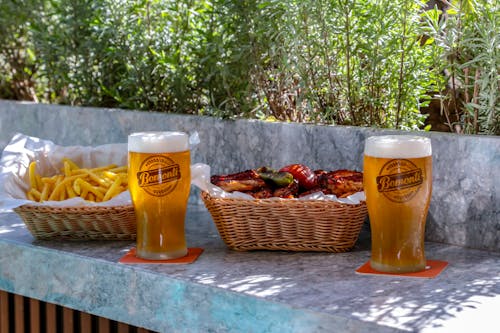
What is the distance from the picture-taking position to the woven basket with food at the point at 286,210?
1.54 metres

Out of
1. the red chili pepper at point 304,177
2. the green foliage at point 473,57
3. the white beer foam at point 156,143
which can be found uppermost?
the green foliage at point 473,57

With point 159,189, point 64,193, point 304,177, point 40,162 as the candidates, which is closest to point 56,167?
point 40,162

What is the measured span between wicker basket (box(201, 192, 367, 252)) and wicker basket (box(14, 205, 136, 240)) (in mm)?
186

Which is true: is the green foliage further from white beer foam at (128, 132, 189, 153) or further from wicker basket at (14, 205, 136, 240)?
wicker basket at (14, 205, 136, 240)

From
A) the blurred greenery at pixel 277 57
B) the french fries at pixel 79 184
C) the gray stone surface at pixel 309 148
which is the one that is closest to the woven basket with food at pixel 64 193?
the french fries at pixel 79 184

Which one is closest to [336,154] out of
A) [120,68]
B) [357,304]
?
[357,304]

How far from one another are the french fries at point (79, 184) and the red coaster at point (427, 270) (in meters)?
0.54

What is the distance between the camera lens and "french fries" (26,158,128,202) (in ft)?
5.67

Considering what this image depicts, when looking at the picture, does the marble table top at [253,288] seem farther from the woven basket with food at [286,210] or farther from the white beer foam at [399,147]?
the white beer foam at [399,147]

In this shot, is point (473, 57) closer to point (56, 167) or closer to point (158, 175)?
point (158, 175)

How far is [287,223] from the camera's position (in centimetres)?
157

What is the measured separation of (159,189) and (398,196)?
0.43 meters

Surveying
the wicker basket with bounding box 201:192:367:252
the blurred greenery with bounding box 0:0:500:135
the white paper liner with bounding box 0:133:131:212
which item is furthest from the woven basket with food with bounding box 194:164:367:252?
the blurred greenery with bounding box 0:0:500:135

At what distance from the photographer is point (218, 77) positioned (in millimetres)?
2182
